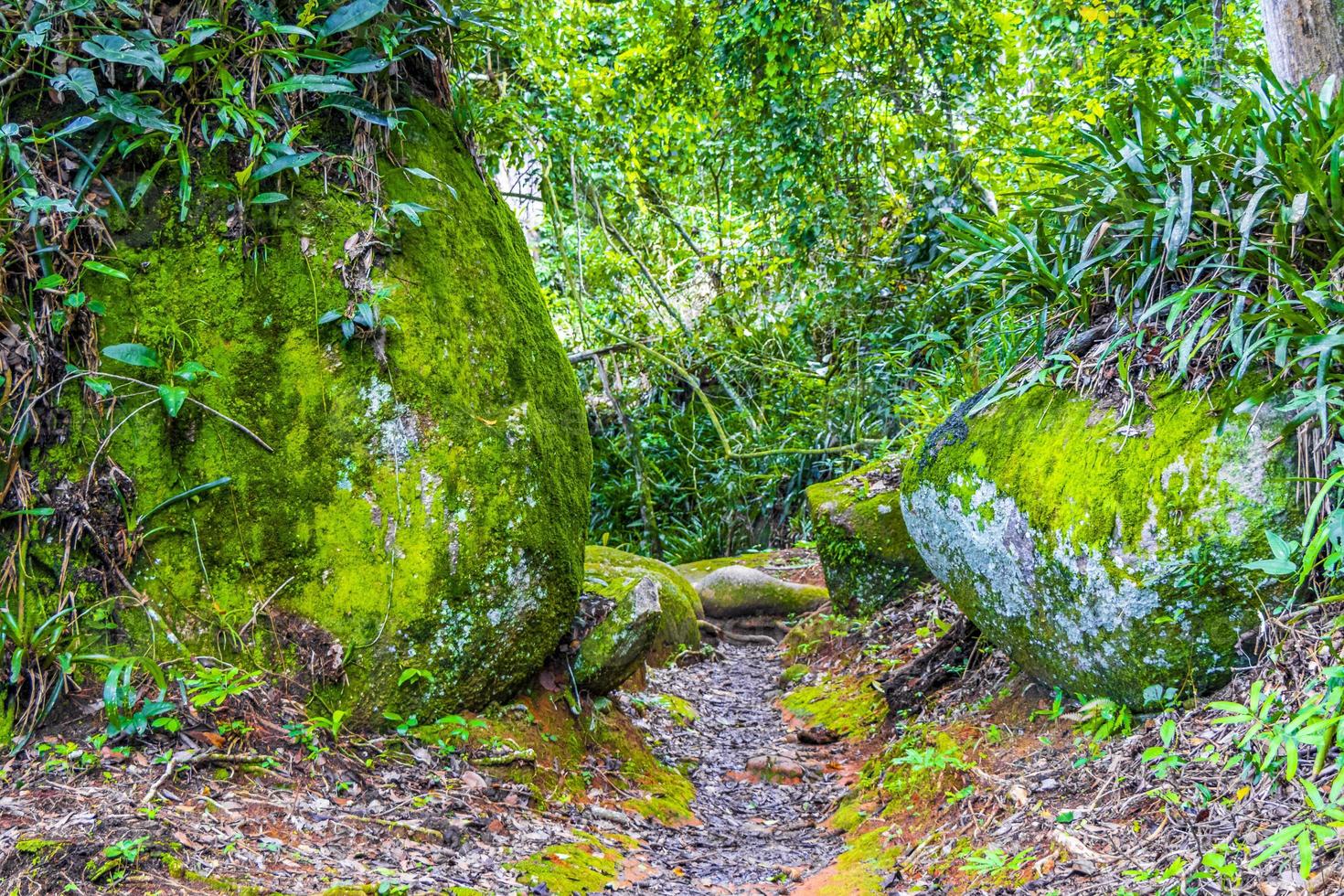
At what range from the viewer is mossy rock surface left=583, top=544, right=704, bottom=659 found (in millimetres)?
6150

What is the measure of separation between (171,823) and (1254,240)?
409 centimetres

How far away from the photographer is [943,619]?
509 centimetres

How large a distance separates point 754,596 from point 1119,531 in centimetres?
570

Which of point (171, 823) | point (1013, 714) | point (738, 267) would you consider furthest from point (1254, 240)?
point (738, 267)

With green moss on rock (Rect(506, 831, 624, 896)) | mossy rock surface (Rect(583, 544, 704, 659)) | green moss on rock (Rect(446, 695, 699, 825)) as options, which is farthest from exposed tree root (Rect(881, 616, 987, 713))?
green moss on rock (Rect(506, 831, 624, 896))

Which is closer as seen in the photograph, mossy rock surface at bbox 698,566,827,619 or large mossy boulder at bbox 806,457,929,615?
large mossy boulder at bbox 806,457,929,615

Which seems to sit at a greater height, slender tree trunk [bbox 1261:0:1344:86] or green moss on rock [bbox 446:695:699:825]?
slender tree trunk [bbox 1261:0:1344:86]

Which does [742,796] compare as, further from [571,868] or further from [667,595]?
[667,595]

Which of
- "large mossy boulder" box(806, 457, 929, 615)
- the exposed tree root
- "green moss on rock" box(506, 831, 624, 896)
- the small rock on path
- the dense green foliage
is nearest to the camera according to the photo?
"green moss on rock" box(506, 831, 624, 896)

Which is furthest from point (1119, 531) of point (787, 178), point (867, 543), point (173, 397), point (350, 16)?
point (787, 178)

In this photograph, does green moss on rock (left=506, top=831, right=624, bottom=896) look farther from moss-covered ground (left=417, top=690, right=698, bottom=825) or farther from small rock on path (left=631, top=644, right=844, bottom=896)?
moss-covered ground (left=417, top=690, right=698, bottom=825)

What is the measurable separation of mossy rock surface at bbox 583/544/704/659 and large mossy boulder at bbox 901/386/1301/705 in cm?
251

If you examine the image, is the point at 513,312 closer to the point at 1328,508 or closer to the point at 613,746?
the point at 613,746

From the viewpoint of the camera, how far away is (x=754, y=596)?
8.62m
